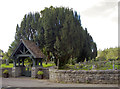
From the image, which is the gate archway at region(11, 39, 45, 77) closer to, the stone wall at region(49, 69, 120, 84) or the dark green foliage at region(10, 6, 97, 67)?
the dark green foliage at region(10, 6, 97, 67)

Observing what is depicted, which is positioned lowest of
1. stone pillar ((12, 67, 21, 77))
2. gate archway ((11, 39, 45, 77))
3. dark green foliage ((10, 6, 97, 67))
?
stone pillar ((12, 67, 21, 77))

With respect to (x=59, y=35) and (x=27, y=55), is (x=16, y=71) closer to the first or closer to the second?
(x=27, y=55)

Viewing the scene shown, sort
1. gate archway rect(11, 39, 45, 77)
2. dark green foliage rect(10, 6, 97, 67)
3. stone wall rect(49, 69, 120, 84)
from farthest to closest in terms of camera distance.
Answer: dark green foliage rect(10, 6, 97, 67) → gate archway rect(11, 39, 45, 77) → stone wall rect(49, 69, 120, 84)

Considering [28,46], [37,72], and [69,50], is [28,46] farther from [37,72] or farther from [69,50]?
[69,50]

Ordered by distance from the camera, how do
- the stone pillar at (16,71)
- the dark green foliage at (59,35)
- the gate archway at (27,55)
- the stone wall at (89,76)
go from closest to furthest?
the stone wall at (89,76), the gate archway at (27,55), the stone pillar at (16,71), the dark green foliage at (59,35)

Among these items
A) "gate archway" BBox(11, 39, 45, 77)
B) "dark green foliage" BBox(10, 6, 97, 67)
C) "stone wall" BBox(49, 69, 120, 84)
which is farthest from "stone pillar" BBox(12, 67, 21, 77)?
"stone wall" BBox(49, 69, 120, 84)

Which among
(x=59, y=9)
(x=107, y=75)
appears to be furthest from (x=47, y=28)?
(x=107, y=75)

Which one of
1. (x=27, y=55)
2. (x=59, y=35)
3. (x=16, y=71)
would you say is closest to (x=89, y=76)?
(x=27, y=55)

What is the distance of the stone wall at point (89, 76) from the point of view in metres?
11.4

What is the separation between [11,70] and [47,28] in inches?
336

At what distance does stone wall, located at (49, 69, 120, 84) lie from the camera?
37.3ft

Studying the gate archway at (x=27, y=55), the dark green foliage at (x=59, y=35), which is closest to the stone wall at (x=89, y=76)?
the gate archway at (x=27, y=55)

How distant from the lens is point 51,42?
21281 mm

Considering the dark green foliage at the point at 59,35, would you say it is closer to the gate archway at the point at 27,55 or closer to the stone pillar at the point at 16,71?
the gate archway at the point at 27,55
